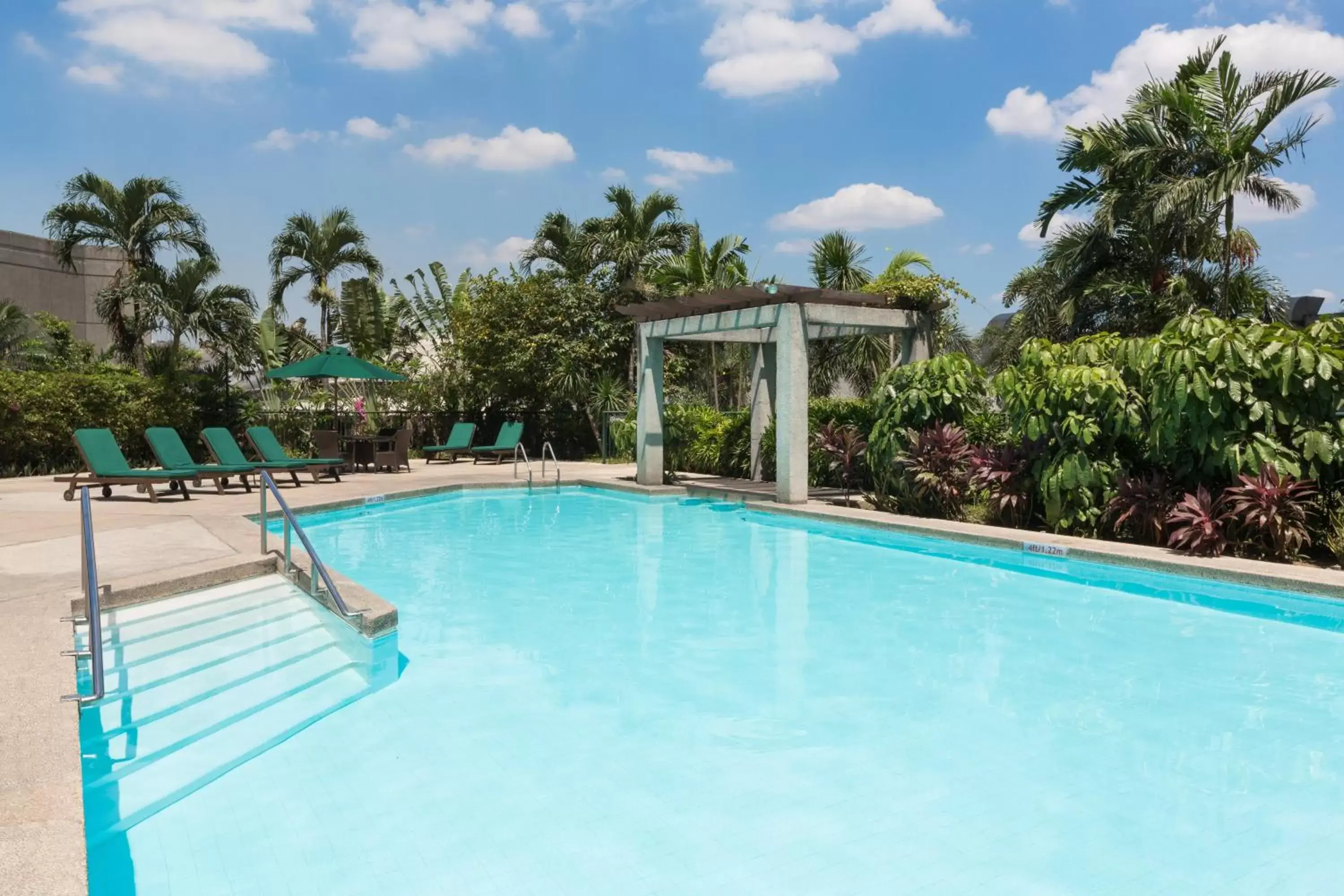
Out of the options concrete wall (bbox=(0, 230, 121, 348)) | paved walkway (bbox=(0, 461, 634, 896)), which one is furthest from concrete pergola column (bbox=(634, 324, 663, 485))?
concrete wall (bbox=(0, 230, 121, 348))

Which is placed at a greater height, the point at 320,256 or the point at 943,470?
the point at 320,256

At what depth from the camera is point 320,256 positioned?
25188mm

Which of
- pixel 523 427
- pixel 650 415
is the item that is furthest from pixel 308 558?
pixel 523 427

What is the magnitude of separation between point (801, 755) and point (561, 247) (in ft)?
75.0

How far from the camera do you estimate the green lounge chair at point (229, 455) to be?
588 inches

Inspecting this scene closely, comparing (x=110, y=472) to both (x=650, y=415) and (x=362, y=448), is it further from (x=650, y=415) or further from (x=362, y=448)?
(x=650, y=415)

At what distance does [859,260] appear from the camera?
21.2 m

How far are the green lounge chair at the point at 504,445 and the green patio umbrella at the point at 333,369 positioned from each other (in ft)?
10.7

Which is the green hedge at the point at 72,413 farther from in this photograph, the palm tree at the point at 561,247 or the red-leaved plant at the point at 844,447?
the red-leaved plant at the point at 844,447

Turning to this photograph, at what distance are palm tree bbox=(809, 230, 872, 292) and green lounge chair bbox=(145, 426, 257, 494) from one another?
40.8 ft

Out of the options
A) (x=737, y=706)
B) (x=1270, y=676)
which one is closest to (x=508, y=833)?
(x=737, y=706)

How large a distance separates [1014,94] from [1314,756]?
18.8 m

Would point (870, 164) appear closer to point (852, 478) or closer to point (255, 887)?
point (852, 478)

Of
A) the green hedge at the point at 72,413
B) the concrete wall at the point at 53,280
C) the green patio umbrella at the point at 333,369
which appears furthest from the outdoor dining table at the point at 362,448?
the concrete wall at the point at 53,280
